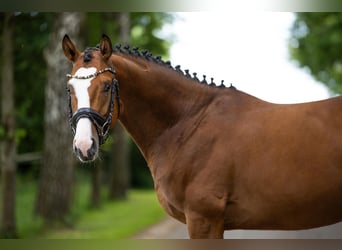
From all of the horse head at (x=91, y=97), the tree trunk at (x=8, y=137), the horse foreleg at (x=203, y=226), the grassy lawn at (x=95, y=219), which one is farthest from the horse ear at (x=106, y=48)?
the grassy lawn at (x=95, y=219)

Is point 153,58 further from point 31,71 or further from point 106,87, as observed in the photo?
point 31,71

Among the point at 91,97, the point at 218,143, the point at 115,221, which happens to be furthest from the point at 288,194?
the point at 115,221

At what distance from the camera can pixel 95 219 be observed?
978cm

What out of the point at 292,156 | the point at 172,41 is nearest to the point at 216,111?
the point at 292,156

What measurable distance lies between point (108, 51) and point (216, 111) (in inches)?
32.8

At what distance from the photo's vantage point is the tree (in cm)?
1098

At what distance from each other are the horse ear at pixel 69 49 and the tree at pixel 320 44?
28.1 feet

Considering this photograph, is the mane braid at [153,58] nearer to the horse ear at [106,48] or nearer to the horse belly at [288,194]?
the horse ear at [106,48]

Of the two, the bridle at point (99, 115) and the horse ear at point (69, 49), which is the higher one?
the horse ear at point (69, 49)

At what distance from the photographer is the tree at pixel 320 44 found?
10984 millimetres

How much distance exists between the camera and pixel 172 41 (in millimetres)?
12406

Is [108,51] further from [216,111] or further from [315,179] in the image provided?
[315,179]

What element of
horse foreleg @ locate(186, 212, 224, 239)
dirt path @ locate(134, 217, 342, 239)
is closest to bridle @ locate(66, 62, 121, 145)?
horse foreleg @ locate(186, 212, 224, 239)

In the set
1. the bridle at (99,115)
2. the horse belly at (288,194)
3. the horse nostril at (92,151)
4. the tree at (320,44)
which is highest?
the tree at (320,44)
